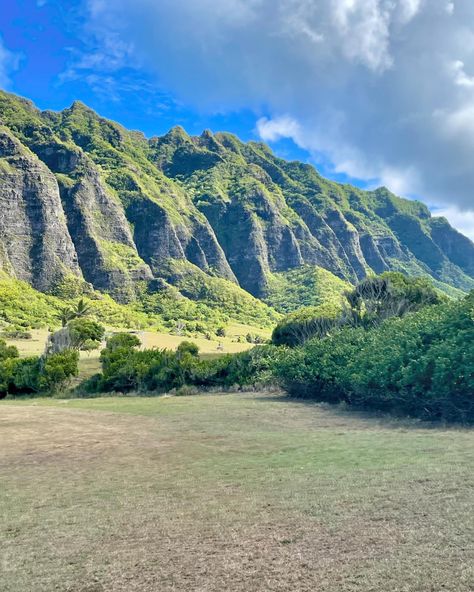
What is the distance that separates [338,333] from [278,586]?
106 feet

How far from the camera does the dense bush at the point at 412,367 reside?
22750 mm

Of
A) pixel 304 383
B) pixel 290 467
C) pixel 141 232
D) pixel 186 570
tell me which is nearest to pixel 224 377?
pixel 304 383

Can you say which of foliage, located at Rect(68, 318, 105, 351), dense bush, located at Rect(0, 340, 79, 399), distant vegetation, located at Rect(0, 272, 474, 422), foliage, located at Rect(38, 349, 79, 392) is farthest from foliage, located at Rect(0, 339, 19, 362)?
foliage, located at Rect(68, 318, 105, 351)

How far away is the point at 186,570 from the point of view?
7.75 metres

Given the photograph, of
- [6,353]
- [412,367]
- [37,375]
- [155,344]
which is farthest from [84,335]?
[412,367]

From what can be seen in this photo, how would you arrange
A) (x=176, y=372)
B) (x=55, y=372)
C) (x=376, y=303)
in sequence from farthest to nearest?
(x=376, y=303), (x=176, y=372), (x=55, y=372)

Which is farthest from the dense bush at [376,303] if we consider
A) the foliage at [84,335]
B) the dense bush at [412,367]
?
the foliage at [84,335]

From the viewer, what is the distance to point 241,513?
1040 centimetres

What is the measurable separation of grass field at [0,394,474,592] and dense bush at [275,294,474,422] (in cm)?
351

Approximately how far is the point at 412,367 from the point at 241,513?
16452 millimetres

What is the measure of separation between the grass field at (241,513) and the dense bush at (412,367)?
11.5 ft

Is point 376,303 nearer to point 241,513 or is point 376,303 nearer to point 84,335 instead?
point 84,335

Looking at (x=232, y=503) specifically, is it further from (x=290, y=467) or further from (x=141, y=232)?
(x=141, y=232)

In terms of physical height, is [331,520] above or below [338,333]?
below
